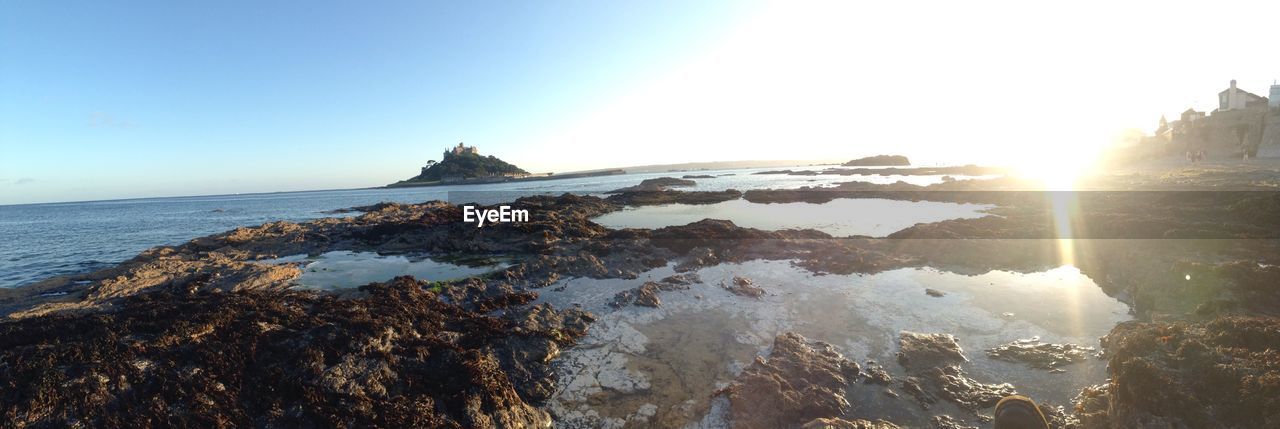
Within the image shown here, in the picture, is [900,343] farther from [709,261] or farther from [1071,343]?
[709,261]

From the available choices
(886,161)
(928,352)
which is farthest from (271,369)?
(886,161)

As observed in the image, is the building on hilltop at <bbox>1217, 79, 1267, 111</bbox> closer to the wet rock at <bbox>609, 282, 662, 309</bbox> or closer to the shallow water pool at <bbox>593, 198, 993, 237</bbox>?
the shallow water pool at <bbox>593, 198, 993, 237</bbox>

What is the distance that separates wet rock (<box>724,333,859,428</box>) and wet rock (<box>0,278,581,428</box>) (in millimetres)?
3097

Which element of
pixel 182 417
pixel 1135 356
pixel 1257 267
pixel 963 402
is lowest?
pixel 963 402

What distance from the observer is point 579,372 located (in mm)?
7613

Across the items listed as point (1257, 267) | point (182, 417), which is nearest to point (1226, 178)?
point (1257, 267)

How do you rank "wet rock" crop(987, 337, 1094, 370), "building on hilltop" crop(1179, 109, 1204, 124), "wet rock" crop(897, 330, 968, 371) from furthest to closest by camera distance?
1. "building on hilltop" crop(1179, 109, 1204, 124)
2. "wet rock" crop(897, 330, 968, 371)
3. "wet rock" crop(987, 337, 1094, 370)

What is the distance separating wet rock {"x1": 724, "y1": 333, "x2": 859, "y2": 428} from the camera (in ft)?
20.1

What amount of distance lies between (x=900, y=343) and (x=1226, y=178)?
31234 millimetres

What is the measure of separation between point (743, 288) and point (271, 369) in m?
A: 10.1

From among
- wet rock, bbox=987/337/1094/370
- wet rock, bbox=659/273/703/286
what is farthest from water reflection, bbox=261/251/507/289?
wet rock, bbox=987/337/1094/370

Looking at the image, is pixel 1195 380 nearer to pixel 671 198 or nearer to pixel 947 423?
pixel 947 423

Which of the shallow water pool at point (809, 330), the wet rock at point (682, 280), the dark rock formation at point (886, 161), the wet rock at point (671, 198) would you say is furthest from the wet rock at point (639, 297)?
the dark rock formation at point (886, 161)

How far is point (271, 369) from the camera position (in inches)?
263
